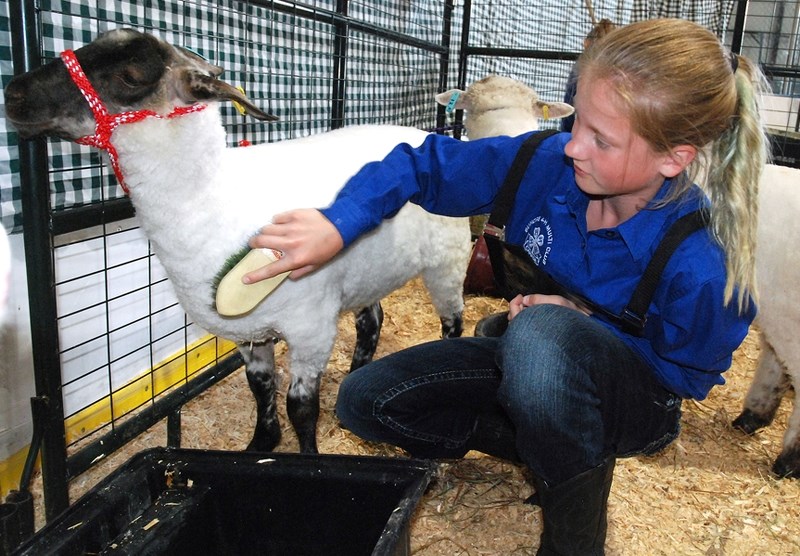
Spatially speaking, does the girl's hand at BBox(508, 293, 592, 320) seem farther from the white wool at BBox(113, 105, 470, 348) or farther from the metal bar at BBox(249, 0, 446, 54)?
the metal bar at BBox(249, 0, 446, 54)

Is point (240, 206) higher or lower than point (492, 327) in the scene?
higher

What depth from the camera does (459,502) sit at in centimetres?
225

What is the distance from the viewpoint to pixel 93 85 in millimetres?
1705

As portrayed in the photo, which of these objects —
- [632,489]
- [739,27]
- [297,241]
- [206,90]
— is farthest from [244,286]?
[739,27]

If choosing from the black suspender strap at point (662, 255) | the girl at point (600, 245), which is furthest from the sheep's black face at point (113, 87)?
the black suspender strap at point (662, 255)

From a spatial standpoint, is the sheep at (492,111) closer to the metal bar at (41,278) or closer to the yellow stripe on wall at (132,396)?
the yellow stripe on wall at (132,396)

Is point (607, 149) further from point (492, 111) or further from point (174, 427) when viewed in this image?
point (492, 111)

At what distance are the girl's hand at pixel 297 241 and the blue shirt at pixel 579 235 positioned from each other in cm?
3

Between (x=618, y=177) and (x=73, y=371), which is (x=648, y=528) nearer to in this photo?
(x=618, y=177)

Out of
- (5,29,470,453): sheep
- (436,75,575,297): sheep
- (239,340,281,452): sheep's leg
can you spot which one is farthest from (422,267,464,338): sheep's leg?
(436,75,575,297): sheep

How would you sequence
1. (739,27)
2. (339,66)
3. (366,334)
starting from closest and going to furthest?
1. (366,334)
2. (339,66)
3. (739,27)

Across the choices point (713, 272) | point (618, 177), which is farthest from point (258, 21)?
point (713, 272)

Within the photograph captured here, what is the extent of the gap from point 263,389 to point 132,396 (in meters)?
0.64

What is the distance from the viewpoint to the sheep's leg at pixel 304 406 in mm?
2299
